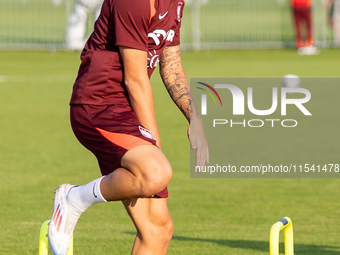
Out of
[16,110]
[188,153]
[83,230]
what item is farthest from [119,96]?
[16,110]

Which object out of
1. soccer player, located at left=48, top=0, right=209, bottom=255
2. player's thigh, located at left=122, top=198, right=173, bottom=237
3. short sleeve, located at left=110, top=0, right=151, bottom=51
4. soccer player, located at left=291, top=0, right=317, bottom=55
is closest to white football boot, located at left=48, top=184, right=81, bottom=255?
soccer player, located at left=48, top=0, right=209, bottom=255

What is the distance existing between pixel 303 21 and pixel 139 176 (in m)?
22.7

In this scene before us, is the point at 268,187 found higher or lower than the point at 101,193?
lower

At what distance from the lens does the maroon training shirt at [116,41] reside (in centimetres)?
404

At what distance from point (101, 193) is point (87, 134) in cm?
40

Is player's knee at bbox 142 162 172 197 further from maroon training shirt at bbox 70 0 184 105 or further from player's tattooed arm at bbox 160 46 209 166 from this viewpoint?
player's tattooed arm at bbox 160 46 209 166

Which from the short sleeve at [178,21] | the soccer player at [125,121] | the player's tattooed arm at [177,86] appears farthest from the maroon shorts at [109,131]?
the short sleeve at [178,21]

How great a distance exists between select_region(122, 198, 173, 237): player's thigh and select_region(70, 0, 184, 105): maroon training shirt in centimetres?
61

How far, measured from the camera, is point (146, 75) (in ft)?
13.7

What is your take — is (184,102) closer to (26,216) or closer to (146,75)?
(146,75)

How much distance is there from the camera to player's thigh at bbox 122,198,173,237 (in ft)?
14.2

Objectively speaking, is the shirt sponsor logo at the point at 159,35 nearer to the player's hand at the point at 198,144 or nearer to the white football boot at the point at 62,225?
the player's hand at the point at 198,144

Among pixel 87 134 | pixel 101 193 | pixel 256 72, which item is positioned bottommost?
A: pixel 256 72

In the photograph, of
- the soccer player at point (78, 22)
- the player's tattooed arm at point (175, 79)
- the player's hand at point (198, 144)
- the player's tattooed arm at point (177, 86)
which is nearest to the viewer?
the player's hand at point (198, 144)
